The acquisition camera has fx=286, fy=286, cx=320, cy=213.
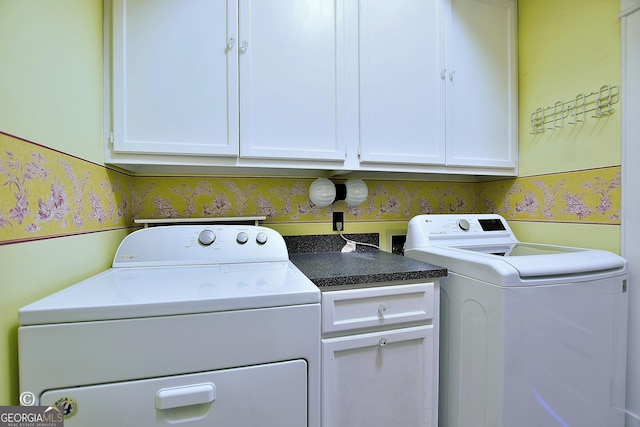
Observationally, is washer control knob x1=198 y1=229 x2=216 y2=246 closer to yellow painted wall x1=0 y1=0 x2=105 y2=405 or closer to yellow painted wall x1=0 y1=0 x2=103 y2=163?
yellow painted wall x1=0 y1=0 x2=105 y2=405

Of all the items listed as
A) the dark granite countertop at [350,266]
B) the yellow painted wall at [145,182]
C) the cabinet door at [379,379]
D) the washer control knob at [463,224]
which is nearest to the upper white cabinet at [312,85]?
the yellow painted wall at [145,182]

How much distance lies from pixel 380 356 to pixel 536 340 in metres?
0.52

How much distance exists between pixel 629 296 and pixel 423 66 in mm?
1306

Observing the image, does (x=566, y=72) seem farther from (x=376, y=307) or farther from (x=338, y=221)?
(x=376, y=307)

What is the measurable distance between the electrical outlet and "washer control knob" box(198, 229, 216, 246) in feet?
2.24

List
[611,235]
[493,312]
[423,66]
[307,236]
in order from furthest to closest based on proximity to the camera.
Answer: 1. [307,236]
2. [423,66]
3. [611,235]
4. [493,312]

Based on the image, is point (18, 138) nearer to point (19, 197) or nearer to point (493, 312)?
point (19, 197)

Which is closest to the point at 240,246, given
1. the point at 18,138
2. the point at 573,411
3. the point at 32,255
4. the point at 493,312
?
the point at 32,255

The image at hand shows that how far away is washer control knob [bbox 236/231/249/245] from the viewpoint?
1235 millimetres

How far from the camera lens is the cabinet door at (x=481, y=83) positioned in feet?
4.83

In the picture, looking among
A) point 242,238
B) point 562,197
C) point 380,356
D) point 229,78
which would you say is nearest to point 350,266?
point 380,356

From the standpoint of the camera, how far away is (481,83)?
59.9 inches

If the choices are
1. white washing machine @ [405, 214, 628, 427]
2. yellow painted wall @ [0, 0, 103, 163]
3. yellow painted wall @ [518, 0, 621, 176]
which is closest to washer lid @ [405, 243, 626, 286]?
white washing machine @ [405, 214, 628, 427]

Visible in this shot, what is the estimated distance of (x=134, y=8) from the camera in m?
1.09
